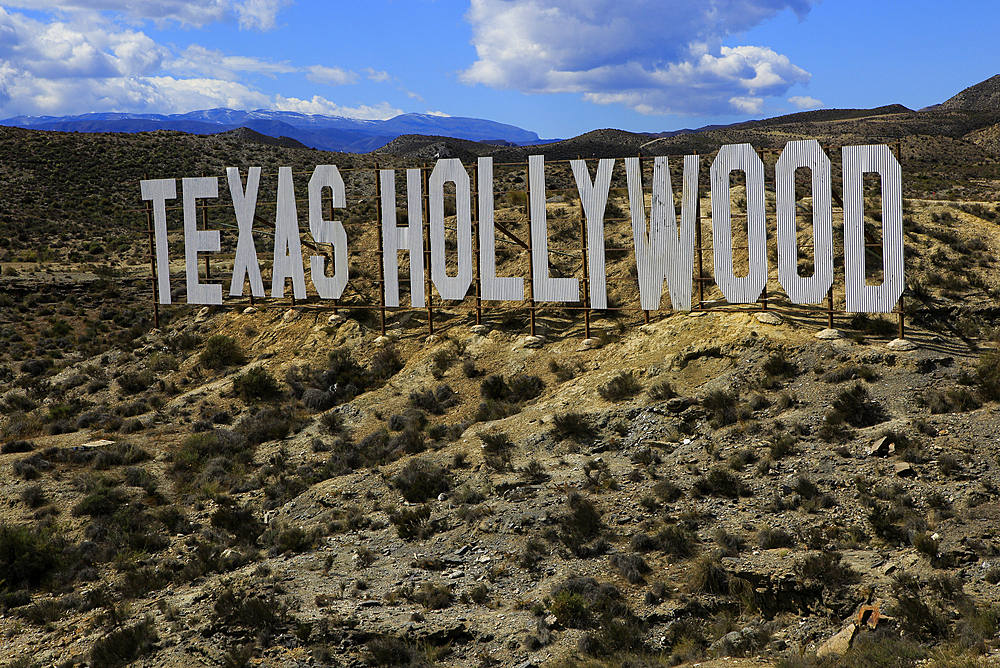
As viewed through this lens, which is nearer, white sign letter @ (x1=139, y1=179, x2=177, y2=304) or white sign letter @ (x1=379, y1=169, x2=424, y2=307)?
white sign letter @ (x1=379, y1=169, x2=424, y2=307)

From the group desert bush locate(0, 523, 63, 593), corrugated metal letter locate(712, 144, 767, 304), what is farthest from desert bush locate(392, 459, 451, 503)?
corrugated metal letter locate(712, 144, 767, 304)

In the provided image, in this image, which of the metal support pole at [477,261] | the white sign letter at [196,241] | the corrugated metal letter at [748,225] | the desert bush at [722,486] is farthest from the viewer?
the white sign letter at [196,241]

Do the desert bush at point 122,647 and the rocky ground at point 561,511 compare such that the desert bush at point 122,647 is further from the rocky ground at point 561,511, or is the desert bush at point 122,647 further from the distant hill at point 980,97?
the distant hill at point 980,97

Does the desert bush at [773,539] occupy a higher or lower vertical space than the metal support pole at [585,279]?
lower

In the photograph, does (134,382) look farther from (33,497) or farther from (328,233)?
(33,497)

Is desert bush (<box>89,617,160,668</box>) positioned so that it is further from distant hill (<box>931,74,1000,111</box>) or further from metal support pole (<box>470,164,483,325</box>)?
distant hill (<box>931,74,1000,111</box>)

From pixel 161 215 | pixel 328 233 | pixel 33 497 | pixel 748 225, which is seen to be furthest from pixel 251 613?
pixel 161 215

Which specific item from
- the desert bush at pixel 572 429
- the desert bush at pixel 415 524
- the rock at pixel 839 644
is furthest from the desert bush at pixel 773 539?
the desert bush at pixel 415 524

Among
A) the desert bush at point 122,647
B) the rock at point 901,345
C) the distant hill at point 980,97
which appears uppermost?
the distant hill at point 980,97
